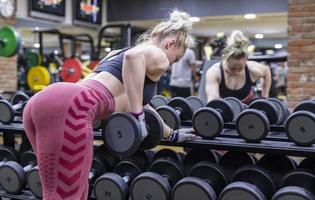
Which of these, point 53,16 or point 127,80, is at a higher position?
point 53,16

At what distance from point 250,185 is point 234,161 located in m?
0.33

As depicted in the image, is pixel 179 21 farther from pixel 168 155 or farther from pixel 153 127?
pixel 168 155

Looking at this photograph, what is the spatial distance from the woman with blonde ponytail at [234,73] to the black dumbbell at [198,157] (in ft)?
1.82

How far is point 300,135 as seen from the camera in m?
1.84

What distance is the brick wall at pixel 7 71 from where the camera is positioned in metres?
5.33

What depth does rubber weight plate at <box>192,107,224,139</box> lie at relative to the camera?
2.04 m

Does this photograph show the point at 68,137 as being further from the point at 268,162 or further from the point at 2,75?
the point at 2,75

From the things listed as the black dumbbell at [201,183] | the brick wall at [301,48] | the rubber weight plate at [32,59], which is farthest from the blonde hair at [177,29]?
the rubber weight plate at [32,59]

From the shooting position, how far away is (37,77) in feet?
20.5

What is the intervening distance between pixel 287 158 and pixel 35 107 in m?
1.31

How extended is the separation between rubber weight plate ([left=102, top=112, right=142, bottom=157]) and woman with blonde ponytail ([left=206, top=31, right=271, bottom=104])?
116cm

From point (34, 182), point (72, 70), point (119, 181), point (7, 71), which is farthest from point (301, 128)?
point (72, 70)

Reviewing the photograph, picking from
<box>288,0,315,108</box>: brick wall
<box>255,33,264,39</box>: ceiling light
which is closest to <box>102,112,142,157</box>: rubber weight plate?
<box>288,0,315,108</box>: brick wall

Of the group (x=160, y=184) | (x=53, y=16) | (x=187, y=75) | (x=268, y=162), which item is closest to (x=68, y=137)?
(x=160, y=184)
